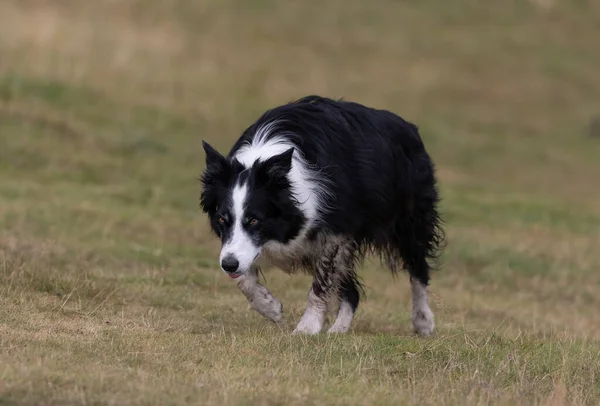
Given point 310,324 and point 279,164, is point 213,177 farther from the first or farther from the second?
point 310,324

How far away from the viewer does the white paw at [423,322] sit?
10.2m

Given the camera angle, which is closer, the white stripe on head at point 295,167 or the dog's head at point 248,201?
the dog's head at point 248,201

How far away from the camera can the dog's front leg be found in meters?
9.24

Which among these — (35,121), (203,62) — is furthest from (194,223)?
(203,62)

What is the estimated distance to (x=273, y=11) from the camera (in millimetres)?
37812

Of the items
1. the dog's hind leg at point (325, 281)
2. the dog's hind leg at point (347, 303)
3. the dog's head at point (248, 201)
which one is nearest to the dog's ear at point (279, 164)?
the dog's head at point (248, 201)

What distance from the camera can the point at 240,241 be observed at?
839cm

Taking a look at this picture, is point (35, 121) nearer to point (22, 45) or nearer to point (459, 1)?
point (22, 45)

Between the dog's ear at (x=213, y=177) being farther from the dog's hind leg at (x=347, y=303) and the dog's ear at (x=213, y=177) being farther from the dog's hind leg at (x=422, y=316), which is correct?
the dog's hind leg at (x=422, y=316)

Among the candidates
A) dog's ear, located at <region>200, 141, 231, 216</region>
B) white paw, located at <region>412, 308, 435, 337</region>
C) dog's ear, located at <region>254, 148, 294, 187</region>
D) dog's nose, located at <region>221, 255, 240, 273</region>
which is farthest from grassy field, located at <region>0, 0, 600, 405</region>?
dog's ear, located at <region>254, 148, 294, 187</region>

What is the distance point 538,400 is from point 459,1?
3548cm

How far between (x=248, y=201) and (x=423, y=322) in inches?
104

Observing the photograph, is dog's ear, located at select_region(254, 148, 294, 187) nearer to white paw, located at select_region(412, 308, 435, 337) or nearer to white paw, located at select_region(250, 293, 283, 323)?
white paw, located at select_region(250, 293, 283, 323)

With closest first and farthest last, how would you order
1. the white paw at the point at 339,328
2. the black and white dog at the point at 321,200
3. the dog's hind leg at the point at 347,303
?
the black and white dog at the point at 321,200 → the white paw at the point at 339,328 → the dog's hind leg at the point at 347,303
